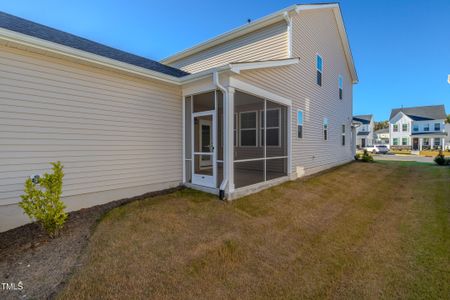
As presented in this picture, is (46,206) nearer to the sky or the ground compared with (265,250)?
nearer to the sky

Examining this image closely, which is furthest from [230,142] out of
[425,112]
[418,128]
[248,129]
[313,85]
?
[425,112]

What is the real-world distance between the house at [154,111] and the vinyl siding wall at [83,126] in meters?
0.02

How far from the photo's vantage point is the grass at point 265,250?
2.77m

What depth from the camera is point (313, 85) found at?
34.1ft

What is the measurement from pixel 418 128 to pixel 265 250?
161 feet

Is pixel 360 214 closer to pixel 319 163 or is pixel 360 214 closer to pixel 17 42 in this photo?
pixel 319 163

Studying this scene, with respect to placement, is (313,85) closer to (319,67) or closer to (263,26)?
(319,67)

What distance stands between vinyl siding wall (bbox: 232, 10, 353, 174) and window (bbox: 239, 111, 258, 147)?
77.7 inches

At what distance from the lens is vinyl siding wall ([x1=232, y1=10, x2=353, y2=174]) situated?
322 inches

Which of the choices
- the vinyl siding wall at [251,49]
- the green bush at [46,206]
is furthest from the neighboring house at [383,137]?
the green bush at [46,206]

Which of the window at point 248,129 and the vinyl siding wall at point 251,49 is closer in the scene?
the vinyl siding wall at point 251,49

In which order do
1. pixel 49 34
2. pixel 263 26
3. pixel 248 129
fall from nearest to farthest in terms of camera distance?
1. pixel 49 34
2. pixel 263 26
3. pixel 248 129

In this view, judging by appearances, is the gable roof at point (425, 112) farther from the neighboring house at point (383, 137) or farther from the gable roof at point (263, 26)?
the gable roof at point (263, 26)

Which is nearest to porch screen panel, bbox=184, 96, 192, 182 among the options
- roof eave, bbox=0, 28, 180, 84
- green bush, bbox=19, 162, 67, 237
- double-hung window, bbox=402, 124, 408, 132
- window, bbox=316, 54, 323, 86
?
roof eave, bbox=0, 28, 180, 84
